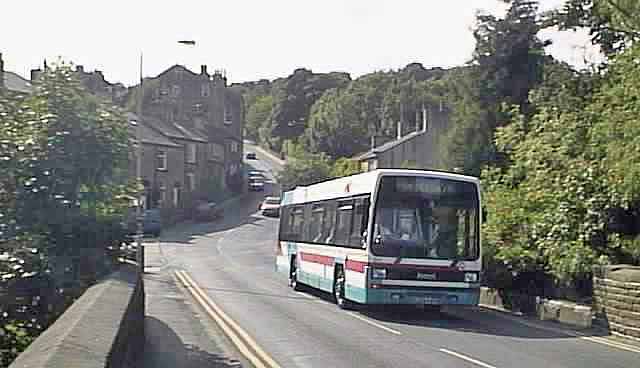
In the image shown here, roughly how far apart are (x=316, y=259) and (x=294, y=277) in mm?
4004

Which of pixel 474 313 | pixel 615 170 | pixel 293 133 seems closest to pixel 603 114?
pixel 615 170

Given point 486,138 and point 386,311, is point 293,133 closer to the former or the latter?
point 486,138

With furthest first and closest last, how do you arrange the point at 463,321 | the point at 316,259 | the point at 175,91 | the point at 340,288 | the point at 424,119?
the point at 175,91 → the point at 424,119 → the point at 316,259 → the point at 340,288 → the point at 463,321

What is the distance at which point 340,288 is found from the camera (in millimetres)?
22969

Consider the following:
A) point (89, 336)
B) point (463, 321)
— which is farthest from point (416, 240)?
point (89, 336)

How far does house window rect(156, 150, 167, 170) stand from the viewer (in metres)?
81.8

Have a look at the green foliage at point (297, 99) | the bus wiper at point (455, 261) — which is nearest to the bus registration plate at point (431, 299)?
the bus wiper at point (455, 261)

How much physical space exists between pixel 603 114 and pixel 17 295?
52.2 ft

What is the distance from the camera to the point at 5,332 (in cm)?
985

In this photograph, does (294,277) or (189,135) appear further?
(189,135)

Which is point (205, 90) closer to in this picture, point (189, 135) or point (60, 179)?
point (189, 135)

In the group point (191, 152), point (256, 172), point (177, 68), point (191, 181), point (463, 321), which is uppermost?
point (177, 68)

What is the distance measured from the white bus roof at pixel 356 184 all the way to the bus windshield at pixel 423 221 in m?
0.19

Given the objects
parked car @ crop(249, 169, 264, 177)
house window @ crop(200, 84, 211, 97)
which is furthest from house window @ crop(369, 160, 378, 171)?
house window @ crop(200, 84, 211, 97)
